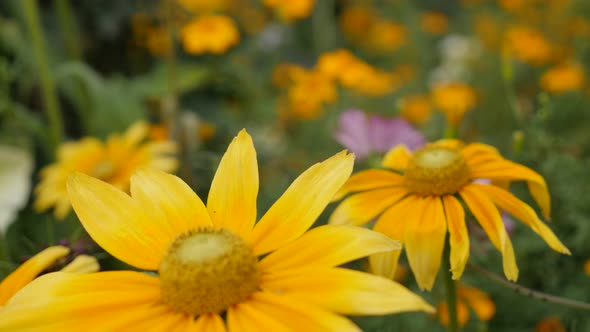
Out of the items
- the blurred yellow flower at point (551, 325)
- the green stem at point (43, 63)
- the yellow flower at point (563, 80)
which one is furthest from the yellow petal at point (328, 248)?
the yellow flower at point (563, 80)

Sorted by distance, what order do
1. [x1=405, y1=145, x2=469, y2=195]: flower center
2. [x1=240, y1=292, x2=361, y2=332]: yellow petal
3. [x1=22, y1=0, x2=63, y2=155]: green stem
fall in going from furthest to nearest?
[x1=22, y1=0, x2=63, y2=155]: green stem
[x1=405, y1=145, x2=469, y2=195]: flower center
[x1=240, y1=292, x2=361, y2=332]: yellow petal

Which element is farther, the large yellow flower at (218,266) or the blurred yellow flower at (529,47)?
the blurred yellow flower at (529,47)

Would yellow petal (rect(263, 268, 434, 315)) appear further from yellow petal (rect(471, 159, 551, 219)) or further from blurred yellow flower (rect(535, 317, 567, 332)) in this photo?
blurred yellow flower (rect(535, 317, 567, 332))

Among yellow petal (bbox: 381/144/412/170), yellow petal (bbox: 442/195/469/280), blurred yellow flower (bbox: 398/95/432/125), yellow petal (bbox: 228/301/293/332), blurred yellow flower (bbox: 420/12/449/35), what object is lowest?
blurred yellow flower (bbox: 420/12/449/35)

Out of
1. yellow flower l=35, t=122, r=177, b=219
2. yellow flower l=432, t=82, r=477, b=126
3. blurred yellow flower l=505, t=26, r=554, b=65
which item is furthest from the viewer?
blurred yellow flower l=505, t=26, r=554, b=65

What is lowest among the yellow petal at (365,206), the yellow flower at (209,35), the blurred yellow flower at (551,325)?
the blurred yellow flower at (551,325)

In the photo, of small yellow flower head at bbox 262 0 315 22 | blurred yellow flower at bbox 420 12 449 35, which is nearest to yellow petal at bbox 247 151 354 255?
small yellow flower head at bbox 262 0 315 22

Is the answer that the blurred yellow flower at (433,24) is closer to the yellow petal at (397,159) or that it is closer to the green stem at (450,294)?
the yellow petal at (397,159)
